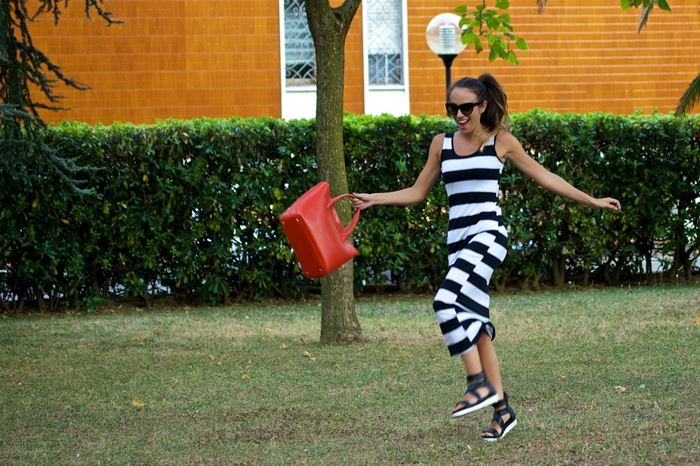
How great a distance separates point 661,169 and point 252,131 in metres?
5.36

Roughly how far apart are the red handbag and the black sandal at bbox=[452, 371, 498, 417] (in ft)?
3.73

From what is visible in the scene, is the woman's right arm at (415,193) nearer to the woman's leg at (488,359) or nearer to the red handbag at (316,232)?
the red handbag at (316,232)

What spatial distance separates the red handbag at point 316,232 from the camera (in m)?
5.22

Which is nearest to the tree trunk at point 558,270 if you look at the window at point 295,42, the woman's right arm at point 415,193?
the woman's right arm at point 415,193

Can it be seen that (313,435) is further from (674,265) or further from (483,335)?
(674,265)

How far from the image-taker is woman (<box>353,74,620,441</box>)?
4672 millimetres

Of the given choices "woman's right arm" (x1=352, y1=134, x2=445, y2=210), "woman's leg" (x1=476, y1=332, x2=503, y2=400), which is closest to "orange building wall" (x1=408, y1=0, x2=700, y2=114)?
"woman's right arm" (x1=352, y1=134, x2=445, y2=210)

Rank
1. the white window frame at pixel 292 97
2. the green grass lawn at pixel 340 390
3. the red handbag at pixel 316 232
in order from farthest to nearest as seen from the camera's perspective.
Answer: the white window frame at pixel 292 97
the red handbag at pixel 316 232
the green grass lawn at pixel 340 390

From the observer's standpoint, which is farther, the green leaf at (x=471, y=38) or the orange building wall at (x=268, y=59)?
the orange building wall at (x=268, y=59)

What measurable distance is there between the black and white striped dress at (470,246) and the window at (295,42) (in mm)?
16863

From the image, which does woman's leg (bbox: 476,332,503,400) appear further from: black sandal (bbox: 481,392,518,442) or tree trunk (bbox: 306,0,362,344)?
tree trunk (bbox: 306,0,362,344)

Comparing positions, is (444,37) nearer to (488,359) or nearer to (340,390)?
(340,390)

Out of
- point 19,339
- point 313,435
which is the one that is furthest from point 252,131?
point 313,435

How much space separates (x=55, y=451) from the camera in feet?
16.1
